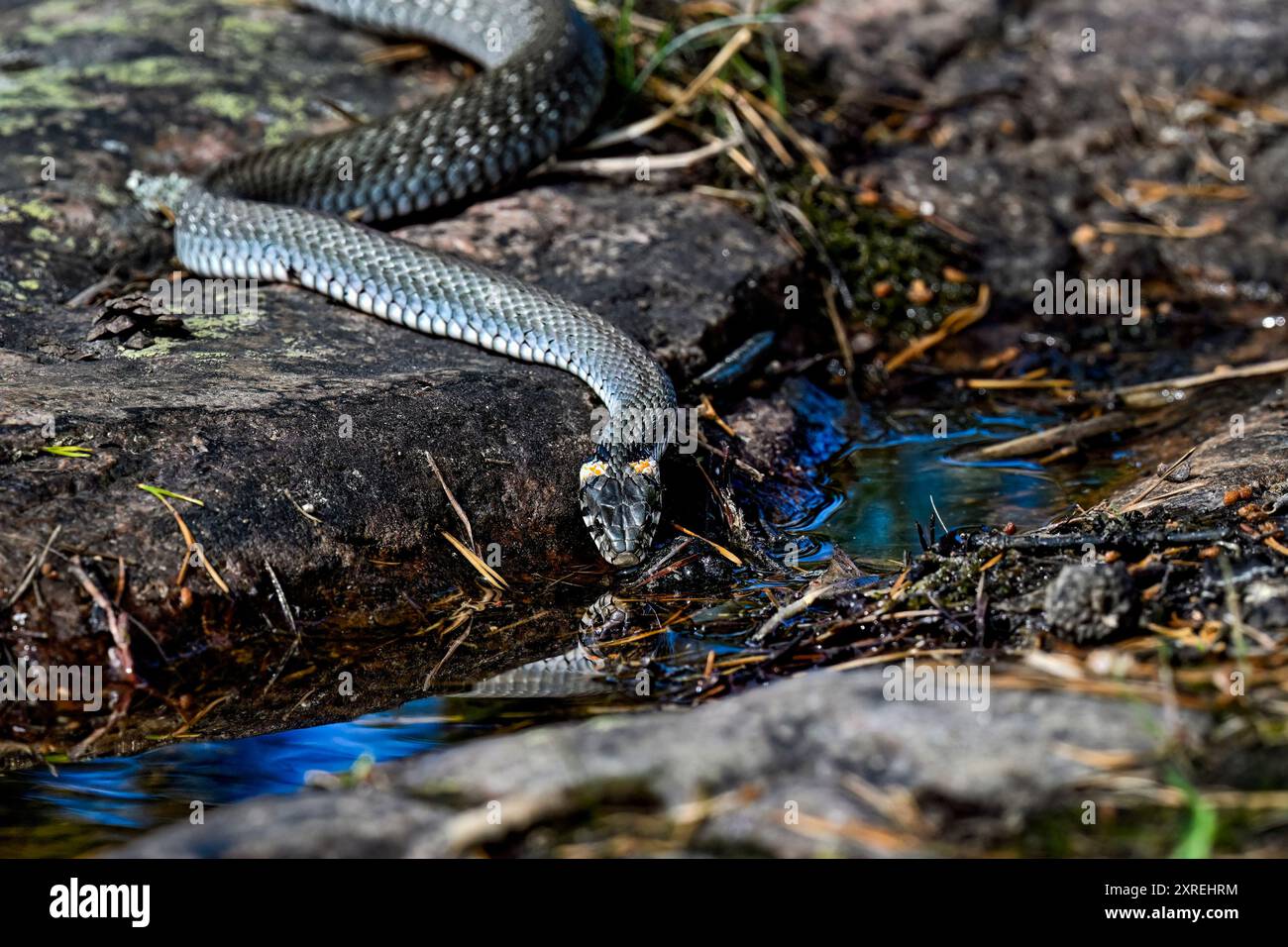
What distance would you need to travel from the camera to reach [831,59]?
8953mm

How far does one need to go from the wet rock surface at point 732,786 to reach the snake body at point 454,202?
206 cm

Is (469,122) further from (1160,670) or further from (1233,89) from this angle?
(1233,89)

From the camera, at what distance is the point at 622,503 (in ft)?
16.4

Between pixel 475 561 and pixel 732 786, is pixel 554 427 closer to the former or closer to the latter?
pixel 475 561

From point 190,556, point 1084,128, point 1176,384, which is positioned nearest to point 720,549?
point 190,556

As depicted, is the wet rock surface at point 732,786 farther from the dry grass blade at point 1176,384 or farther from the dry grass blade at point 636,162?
the dry grass blade at point 636,162

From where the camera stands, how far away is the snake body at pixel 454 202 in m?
5.26

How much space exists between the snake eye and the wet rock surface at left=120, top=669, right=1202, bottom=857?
6.97ft

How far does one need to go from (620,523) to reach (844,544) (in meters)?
0.95

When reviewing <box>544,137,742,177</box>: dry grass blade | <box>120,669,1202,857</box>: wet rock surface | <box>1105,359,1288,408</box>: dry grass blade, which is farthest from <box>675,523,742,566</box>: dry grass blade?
<box>544,137,742,177</box>: dry grass blade

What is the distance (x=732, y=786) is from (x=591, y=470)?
2.46m

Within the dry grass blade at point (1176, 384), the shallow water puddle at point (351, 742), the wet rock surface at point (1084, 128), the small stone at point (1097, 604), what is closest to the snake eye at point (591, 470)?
the shallow water puddle at point (351, 742)

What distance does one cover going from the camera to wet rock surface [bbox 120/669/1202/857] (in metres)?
2.69
